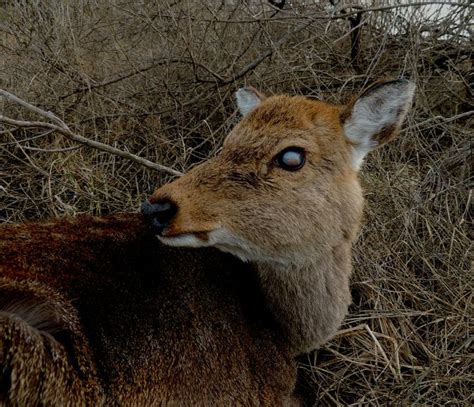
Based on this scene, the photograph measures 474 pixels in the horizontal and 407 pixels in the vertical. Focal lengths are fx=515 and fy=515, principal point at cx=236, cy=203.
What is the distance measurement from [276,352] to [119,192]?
241 cm

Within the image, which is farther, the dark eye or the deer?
the dark eye

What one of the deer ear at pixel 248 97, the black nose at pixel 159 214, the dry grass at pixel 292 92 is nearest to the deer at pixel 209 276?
the black nose at pixel 159 214

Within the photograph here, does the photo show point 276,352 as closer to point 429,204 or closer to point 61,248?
point 61,248

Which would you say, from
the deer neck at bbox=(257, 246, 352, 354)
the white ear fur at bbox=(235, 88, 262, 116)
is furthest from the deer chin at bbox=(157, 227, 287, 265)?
the white ear fur at bbox=(235, 88, 262, 116)

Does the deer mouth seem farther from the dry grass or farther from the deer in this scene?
the dry grass

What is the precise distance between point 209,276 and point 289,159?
0.79m

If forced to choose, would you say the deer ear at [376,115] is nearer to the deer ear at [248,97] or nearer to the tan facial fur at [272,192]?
the tan facial fur at [272,192]

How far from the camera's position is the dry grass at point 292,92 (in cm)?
363

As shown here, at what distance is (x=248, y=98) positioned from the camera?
345cm

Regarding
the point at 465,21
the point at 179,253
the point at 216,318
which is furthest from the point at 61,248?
the point at 465,21

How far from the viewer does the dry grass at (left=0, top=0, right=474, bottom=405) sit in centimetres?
363

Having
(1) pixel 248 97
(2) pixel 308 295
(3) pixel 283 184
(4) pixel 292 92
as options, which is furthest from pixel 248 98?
(4) pixel 292 92

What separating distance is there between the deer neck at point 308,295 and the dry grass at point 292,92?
0.58 meters

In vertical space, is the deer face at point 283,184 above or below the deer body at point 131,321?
above
